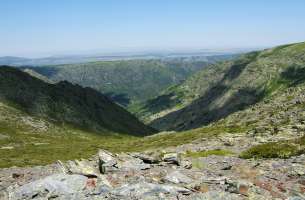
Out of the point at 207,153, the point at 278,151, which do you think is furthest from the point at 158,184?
the point at 207,153

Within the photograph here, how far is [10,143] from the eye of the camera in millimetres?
129000

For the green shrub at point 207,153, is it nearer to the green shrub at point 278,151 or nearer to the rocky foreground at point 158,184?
the green shrub at point 278,151

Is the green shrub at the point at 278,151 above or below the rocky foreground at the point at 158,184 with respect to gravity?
below

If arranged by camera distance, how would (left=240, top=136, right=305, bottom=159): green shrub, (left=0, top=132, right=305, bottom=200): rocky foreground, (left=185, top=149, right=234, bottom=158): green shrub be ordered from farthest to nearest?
(left=185, top=149, right=234, bottom=158): green shrub, (left=240, top=136, right=305, bottom=159): green shrub, (left=0, top=132, right=305, bottom=200): rocky foreground

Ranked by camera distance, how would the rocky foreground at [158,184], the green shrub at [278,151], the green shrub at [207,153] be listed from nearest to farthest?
the rocky foreground at [158,184]
the green shrub at [278,151]
the green shrub at [207,153]

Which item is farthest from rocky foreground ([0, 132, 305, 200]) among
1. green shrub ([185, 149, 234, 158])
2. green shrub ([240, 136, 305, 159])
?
green shrub ([185, 149, 234, 158])

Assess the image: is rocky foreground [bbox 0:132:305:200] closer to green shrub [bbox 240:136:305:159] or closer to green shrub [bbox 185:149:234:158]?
green shrub [bbox 240:136:305:159]

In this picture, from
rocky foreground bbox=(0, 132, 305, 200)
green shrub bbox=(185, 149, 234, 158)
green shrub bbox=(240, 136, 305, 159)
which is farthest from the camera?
green shrub bbox=(185, 149, 234, 158)

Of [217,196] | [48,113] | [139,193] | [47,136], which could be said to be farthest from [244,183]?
[48,113]

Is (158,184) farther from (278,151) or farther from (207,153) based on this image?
(207,153)

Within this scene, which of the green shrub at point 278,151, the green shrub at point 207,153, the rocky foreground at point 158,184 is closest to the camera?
the rocky foreground at point 158,184

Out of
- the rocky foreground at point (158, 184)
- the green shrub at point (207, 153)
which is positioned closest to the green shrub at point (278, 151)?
the rocky foreground at point (158, 184)

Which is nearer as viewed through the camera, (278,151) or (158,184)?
(158,184)

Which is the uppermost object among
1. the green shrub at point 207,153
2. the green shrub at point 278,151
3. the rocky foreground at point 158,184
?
the rocky foreground at point 158,184
